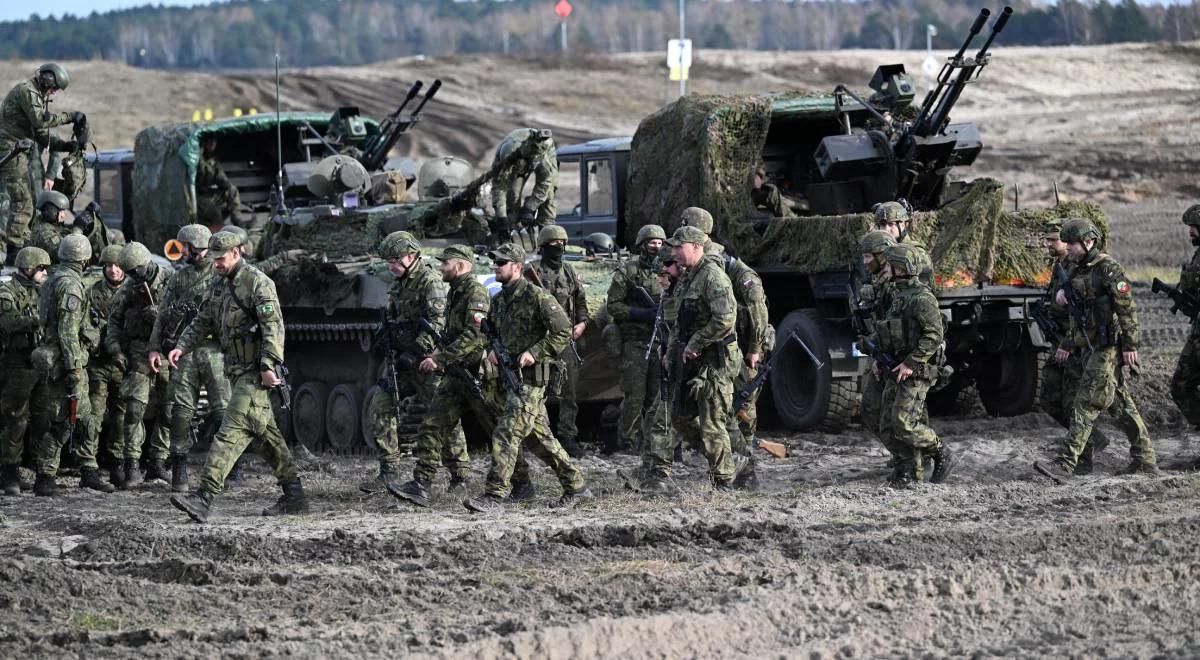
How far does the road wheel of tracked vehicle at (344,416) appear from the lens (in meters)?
15.1

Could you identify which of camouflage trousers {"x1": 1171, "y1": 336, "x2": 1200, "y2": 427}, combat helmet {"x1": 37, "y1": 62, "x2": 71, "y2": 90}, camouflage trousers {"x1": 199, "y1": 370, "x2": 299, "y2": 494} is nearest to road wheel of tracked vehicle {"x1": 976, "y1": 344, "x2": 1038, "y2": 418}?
camouflage trousers {"x1": 1171, "y1": 336, "x2": 1200, "y2": 427}

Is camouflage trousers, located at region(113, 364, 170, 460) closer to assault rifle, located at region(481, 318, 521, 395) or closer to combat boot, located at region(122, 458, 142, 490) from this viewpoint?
combat boot, located at region(122, 458, 142, 490)

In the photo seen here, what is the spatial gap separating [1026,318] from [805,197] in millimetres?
3234

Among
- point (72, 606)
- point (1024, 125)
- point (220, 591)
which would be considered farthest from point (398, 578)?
point (1024, 125)

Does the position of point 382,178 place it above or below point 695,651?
above

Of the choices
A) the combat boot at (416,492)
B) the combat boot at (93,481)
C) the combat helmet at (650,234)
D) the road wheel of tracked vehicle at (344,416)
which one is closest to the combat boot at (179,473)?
the combat boot at (93,481)

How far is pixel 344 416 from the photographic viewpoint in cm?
1527

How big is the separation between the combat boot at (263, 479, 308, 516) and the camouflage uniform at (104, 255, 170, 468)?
5.99 feet

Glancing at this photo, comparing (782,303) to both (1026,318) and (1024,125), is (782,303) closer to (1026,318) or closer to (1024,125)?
(1026,318)

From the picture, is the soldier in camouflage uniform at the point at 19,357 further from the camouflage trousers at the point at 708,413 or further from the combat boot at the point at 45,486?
the camouflage trousers at the point at 708,413

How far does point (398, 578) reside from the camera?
8.95 m

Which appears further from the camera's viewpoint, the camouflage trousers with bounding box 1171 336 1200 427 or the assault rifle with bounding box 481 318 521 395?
the camouflage trousers with bounding box 1171 336 1200 427

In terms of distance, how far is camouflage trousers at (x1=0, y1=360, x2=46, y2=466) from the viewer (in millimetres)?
12609

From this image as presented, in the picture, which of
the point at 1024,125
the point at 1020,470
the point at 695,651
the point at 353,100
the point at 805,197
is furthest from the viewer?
the point at 353,100
